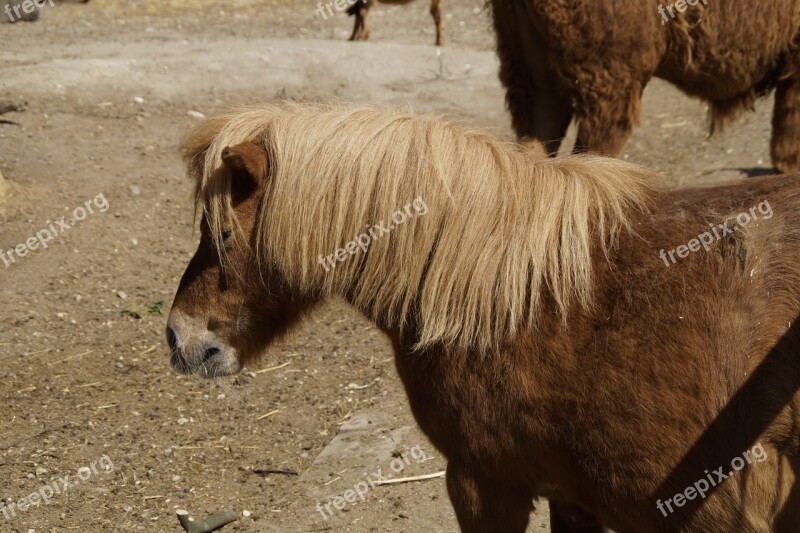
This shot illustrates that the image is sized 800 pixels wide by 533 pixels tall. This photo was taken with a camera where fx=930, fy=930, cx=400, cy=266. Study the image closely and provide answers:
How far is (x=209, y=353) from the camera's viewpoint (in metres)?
3.47

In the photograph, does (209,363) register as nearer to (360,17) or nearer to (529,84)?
(529,84)

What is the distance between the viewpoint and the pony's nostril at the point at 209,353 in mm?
3451

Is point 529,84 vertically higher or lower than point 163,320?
higher

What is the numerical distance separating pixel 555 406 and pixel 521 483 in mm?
345

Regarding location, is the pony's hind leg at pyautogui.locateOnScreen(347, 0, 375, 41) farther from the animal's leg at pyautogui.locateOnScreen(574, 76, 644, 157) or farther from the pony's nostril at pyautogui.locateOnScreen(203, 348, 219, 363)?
the pony's nostril at pyautogui.locateOnScreen(203, 348, 219, 363)

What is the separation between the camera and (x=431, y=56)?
10672mm
